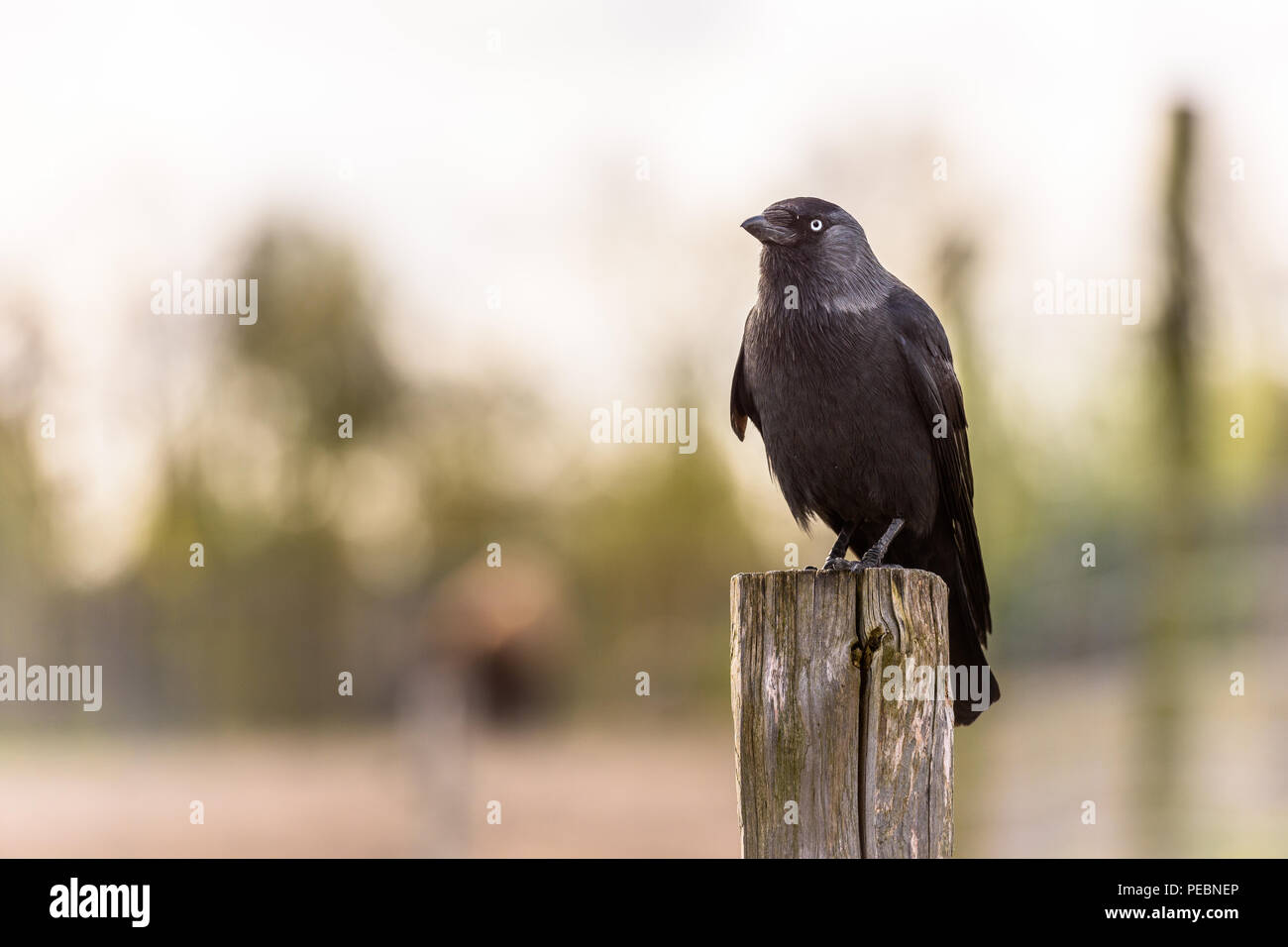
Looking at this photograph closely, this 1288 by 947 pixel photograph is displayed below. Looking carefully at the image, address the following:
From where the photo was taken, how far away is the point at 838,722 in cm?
359

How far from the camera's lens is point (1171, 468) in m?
15.2

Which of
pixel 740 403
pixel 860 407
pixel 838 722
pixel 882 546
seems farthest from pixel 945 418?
pixel 838 722

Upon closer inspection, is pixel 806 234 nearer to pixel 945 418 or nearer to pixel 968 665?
pixel 945 418

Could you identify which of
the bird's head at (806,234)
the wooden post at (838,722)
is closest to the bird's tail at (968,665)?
the wooden post at (838,722)

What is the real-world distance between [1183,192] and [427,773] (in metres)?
10.9

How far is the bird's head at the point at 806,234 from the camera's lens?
587 centimetres

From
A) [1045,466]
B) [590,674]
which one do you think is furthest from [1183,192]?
[590,674]

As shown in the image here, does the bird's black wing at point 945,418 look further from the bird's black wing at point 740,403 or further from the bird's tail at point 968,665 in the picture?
the bird's black wing at point 740,403

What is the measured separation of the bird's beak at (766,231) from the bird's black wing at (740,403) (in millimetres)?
409

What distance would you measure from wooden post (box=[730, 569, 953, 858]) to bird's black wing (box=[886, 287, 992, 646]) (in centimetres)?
196

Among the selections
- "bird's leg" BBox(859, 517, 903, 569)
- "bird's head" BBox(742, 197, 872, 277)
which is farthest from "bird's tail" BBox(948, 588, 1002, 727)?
"bird's head" BBox(742, 197, 872, 277)

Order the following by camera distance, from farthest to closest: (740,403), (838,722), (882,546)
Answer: (740,403) < (882,546) < (838,722)

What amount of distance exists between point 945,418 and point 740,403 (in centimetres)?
108

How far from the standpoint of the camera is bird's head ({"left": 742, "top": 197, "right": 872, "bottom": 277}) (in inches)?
231
